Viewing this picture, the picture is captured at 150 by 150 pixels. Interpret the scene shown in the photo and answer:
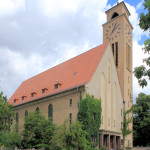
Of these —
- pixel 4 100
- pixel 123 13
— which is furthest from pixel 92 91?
pixel 123 13

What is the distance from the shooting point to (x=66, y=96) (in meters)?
31.7

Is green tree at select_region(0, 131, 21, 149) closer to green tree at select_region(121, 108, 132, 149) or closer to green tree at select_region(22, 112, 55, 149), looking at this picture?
green tree at select_region(22, 112, 55, 149)

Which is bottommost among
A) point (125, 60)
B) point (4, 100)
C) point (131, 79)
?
point (4, 100)

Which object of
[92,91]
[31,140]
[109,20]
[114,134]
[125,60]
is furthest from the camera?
[109,20]

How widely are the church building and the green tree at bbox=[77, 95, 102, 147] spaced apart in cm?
97

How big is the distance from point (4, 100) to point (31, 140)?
345 inches

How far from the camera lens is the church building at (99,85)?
31031 mm

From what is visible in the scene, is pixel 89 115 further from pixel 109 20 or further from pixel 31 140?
pixel 109 20

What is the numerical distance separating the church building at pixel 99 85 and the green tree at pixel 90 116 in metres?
0.97

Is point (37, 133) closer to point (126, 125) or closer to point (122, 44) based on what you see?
point (126, 125)

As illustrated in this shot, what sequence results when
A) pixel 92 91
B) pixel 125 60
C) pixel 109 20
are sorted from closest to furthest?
pixel 92 91 < pixel 125 60 < pixel 109 20

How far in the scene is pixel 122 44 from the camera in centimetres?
4081

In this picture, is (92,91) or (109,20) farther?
(109,20)

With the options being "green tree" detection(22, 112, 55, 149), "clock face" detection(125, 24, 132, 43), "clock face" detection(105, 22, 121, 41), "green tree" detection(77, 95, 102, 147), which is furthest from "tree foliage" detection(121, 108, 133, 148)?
"clock face" detection(105, 22, 121, 41)
